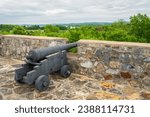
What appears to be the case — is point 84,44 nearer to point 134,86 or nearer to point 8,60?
point 134,86

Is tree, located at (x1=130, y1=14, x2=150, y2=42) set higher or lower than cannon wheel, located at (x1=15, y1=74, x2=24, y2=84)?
higher

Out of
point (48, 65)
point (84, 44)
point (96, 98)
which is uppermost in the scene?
point (84, 44)

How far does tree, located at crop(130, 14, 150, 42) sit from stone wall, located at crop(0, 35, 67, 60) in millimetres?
12615

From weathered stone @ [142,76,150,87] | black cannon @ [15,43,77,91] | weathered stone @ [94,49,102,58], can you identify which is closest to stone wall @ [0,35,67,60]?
black cannon @ [15,43,77,91]

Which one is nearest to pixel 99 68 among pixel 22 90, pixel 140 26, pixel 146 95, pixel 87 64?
pixel 87 64

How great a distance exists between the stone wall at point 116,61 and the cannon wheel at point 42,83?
1.25m

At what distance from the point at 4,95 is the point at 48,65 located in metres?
1.07

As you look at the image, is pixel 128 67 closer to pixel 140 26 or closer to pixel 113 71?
pixel 113 71

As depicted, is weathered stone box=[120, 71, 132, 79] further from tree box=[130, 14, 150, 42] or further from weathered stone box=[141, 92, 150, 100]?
tree box=[130, 14, 150, 42]

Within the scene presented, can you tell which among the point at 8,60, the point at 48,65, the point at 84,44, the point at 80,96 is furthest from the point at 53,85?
the point at 8,60

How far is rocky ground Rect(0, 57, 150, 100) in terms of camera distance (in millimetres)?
4289

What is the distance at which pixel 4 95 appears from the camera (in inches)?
172

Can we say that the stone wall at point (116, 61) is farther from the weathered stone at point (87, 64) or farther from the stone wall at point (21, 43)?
the stone wall at point (21, 43)

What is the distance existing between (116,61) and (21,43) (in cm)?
344
